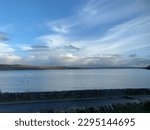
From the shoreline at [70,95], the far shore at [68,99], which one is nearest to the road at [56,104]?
the far shore at [68,99]

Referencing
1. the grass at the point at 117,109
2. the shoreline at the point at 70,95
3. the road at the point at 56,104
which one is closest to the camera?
the grass at the point at 117,109

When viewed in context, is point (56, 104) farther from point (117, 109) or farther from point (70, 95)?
point (117, 109)

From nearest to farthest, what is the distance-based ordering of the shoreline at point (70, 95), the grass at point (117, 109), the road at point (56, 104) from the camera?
the grass at point (117, 109) → the road at point (56, 104) → the shoreline at point (70, 95)

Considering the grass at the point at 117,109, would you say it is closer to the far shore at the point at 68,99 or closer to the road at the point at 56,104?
the far shore at the point at 68,99

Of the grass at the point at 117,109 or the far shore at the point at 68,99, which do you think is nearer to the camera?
the grass at the point at 117,109

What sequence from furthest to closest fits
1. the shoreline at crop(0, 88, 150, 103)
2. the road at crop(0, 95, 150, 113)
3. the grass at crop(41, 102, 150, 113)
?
the shoreline at crop(0, 88, 150, 103)
the road at crop(0, 95, 150, 113)
the grass at crop(41, 102, 150, 113)

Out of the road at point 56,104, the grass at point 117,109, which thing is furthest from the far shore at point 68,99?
the grass at point 117,109

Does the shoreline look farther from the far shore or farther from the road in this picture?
the road

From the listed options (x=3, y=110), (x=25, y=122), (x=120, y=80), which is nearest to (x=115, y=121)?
(x=25, y=122)

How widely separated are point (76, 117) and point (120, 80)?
371cm

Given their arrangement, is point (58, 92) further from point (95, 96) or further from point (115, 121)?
point (115, 121)

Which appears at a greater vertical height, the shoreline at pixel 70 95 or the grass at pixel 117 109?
the shoreline at pixel 70 95

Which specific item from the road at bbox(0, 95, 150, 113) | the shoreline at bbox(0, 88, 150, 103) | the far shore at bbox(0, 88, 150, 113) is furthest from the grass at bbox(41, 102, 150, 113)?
the shoreline at bbox(0, 88, 150, 103)

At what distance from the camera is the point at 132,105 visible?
414 cm
